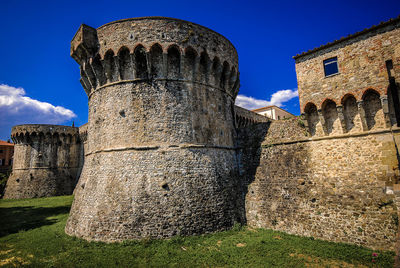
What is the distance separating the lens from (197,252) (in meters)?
9.29

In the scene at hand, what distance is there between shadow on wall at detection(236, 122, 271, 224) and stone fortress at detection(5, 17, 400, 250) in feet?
0.24

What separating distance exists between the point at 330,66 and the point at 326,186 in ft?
19.3

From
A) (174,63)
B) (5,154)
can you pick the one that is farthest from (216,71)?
(5,154)

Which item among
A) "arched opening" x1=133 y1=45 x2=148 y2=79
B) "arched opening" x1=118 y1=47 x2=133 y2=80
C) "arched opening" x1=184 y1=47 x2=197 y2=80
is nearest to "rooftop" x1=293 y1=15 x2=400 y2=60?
"arched opening" x1=184 y1=47 x2=197 y2=80

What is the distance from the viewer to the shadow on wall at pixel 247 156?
44.3 feet

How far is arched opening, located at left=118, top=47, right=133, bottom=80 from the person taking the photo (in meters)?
12.7

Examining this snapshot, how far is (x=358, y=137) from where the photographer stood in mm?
10281

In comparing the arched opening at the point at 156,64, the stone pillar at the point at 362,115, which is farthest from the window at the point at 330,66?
the arched opening at the point at 156,64

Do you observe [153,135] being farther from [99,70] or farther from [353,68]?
[353,68]

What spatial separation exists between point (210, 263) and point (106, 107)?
32.1 ft

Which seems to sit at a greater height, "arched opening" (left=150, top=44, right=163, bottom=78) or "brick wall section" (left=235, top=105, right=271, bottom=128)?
"arched opening" (left=150, top=44, right=163, bottom=78)

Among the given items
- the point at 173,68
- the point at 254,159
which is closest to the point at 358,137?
the point at 254,159

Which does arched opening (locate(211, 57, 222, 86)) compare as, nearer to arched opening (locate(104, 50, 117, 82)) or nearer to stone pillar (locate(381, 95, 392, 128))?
arched opening (locate(104, 50, 117, 82))

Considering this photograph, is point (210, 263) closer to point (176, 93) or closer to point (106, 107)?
point (176, 93)
